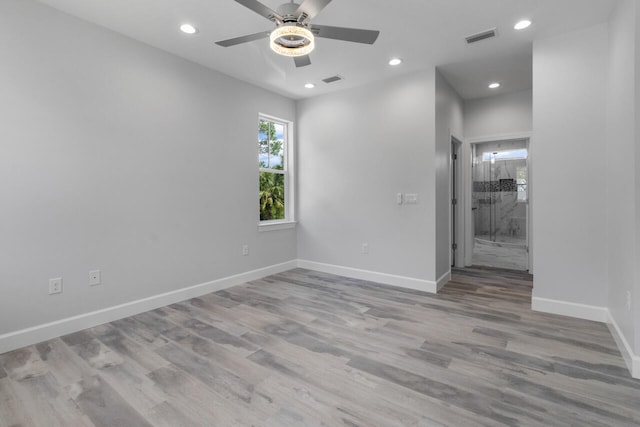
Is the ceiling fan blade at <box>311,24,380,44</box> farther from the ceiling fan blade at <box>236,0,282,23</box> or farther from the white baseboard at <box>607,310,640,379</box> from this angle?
the white baseboard at <box>607,310,640,379</box>

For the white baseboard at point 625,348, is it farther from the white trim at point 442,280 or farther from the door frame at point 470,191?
the door frame at point 470,191

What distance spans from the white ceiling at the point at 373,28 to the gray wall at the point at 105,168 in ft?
0.98

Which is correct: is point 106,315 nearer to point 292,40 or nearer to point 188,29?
point 188,29

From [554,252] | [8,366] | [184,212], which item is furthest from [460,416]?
[184,212]

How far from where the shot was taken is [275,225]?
15.5ft

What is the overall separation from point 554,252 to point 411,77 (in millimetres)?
2527

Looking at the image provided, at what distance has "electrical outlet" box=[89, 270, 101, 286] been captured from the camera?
282 cm

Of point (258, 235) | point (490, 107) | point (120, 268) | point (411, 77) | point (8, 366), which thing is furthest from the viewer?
point (490, 107)

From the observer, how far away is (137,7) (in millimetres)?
2553

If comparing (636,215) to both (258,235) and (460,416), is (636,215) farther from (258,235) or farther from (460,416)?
(258,235)

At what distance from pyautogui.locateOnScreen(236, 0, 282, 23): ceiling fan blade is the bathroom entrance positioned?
4305mm

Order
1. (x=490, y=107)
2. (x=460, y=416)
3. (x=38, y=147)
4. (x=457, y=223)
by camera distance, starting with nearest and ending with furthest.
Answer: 1. (x=460, y=416)
2. (x=38, y=147)
3. (x=490, y=107)
4. (x=457, y=223)

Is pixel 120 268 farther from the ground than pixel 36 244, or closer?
closer

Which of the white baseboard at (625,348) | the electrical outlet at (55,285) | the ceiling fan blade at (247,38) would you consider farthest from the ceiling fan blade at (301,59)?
the white baseboard at (625,348)
